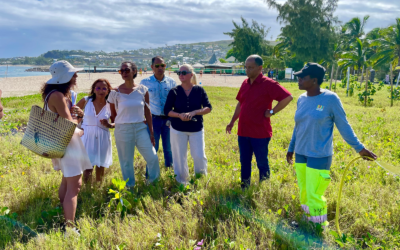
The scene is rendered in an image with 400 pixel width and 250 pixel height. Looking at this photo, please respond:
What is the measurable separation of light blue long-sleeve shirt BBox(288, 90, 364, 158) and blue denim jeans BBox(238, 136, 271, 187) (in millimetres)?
843

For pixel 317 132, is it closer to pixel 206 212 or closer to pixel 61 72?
pixel 206 212

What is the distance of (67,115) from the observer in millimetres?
3006

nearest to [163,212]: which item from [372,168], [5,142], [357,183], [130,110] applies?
[130,110]

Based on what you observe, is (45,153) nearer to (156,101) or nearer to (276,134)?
(156,101)

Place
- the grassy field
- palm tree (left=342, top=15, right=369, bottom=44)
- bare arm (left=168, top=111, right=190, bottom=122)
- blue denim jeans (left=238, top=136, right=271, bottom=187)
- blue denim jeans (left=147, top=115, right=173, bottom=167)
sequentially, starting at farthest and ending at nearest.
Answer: palm tree (left=342, top=15, right=369, bottom=44), blue denim jeans (left=147, top=115, right=173, bottom=167), bare arm (left=168, top=111, right=190, bottom=122), blue denim jeans (left=238, top=136, right=271, bottom=187), the grassy field

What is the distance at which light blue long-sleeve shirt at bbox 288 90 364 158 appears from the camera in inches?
112

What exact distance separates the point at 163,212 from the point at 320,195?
1.86m

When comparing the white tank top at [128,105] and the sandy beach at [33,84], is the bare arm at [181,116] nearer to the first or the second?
the white tank top at [128,105]

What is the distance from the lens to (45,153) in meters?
2.98

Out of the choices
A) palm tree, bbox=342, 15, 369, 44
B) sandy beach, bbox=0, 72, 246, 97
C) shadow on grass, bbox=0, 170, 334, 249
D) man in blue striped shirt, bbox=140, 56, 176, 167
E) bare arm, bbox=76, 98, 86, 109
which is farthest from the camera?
palm tree, bbox=342, 15, 369, 44

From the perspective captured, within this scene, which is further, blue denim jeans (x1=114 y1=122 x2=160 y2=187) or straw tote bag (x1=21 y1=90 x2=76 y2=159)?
blue denim jeans (x1=114 y1=122 x2=160 y2=187)

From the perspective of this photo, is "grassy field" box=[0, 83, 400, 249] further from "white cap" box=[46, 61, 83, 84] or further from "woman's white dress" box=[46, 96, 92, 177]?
"white cap" box=[46, 61, 83, 84]

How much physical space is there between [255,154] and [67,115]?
2.57 meters

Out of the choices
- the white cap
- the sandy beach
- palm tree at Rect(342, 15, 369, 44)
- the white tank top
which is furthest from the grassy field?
palm tree at Rect(342, 15, 369, 44)
